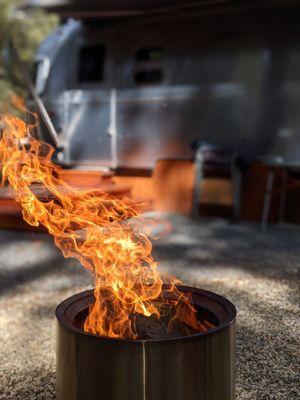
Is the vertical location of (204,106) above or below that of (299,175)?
above

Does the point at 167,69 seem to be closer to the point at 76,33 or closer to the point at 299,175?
the point at 76,33

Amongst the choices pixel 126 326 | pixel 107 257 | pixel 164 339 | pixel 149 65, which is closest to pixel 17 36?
pixel 149 65

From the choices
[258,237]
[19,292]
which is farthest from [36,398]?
[258,237]

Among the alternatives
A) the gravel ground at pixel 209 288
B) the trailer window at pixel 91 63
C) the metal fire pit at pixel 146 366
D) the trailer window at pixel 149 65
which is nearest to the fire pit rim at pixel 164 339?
the metal fire pit at pixel 146 366

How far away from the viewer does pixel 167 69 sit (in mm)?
8008

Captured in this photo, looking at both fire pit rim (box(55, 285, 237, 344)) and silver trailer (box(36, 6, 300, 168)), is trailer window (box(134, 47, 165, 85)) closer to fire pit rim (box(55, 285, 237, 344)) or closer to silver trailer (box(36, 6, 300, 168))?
silver trailer (box(36, 6, 300, 168))

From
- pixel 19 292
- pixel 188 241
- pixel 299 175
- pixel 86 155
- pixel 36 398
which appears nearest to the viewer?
pixel 36 398

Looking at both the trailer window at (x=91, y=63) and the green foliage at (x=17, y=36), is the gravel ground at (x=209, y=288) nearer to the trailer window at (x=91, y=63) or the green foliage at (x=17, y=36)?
the trailer window at (x=91, y=63)

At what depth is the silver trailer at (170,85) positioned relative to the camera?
7211 millimetres

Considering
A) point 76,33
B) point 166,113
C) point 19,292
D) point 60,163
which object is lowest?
point 19,292

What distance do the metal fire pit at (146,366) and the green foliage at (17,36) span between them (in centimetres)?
1533

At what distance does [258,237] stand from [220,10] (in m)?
3.90

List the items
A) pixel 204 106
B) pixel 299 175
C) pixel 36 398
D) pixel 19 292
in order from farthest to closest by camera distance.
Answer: pixel 204 106, pixel 299 175, pixel 19 292, pixel 36 398

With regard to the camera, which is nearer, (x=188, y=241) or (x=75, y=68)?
(x=188, y=241)
